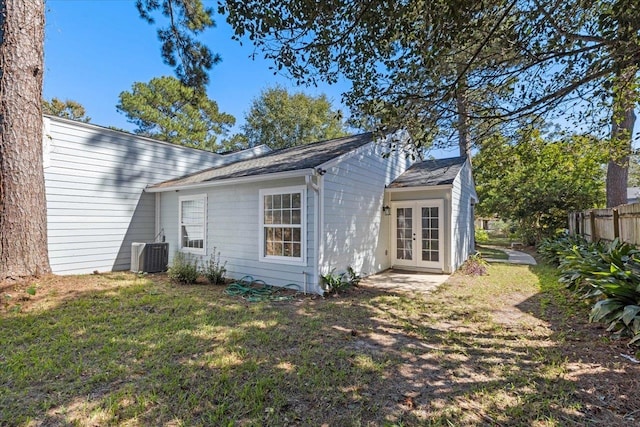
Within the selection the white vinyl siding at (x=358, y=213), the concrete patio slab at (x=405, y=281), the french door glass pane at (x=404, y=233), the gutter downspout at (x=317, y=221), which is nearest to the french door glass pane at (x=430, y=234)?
the french door glass pane at (x=404, y=233)

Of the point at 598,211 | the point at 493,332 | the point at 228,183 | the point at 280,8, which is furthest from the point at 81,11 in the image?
the point at 598,211

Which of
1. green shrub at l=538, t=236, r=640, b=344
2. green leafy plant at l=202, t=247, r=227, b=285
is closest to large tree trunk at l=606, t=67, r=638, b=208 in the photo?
green shrub at l=538, t=236, r=640, b=344

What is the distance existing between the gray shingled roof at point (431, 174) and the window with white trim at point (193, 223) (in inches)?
213

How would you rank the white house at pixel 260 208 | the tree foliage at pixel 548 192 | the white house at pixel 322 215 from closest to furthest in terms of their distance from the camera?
the white house at pixel 322 215, the white house at pixel 260 208, the tree foliage at pixel 548 192

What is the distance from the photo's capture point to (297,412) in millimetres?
2420

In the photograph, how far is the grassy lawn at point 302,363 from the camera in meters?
2.41

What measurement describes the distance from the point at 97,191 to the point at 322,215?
21.2 feet

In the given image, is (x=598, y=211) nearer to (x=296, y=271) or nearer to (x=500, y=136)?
(x=500, y=136)

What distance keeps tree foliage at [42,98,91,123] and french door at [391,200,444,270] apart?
71.7ft

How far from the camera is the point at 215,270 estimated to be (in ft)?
24.0

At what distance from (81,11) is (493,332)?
11540mm

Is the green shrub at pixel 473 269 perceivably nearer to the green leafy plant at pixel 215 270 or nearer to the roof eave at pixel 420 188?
the roof eave at pixel 420 188

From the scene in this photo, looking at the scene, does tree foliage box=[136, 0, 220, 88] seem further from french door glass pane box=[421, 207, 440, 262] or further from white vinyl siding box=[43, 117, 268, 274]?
french door glass pane box=[421, 207, 440, 262]

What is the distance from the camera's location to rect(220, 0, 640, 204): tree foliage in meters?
3.56
